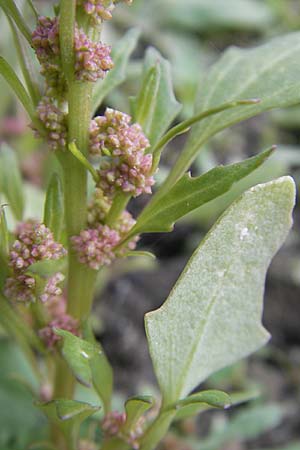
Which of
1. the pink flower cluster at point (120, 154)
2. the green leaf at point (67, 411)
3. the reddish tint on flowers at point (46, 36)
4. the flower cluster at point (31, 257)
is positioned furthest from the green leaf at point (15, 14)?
the green leaf at point (67, 411)

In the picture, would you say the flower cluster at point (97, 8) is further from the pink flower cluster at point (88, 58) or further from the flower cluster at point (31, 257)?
the flower cluster at point (31, 257)

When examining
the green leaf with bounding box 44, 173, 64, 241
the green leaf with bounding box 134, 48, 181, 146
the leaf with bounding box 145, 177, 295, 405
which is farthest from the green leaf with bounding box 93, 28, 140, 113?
the leaf with bounding box 145, 177, 295, 405

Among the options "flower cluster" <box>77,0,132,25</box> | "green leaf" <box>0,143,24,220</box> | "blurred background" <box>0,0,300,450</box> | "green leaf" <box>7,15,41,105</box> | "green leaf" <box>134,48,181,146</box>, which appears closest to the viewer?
"flower cluster" <box>77,0,132,25</box>

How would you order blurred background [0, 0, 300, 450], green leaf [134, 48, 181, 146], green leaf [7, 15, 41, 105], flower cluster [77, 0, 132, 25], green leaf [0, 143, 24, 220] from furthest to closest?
1. blurred background [0, 0, 300, 450]
2. green leaf [0, 143, 24, 220]
3. green leaf [134, 48, 181, 146]
4. green leaf [7, 15, 41, 105]
5. flower cluster [77, 0, 132, 25]

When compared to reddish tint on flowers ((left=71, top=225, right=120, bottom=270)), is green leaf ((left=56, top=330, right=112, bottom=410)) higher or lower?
lower

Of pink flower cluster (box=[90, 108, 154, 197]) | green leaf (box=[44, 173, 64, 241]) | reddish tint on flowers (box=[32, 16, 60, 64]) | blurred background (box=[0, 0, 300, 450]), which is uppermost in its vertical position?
reddish tint on flowers (box=[32, 16, 60, 64])

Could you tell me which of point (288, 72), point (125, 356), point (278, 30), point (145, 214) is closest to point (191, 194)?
point (145, 214)

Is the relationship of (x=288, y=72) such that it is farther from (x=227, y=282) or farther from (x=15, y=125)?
(x=15, y=125)

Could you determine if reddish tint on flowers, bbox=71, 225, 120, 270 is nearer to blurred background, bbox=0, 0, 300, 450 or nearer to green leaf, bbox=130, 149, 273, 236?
green leaf, bbox=130, 149, 273, 236
